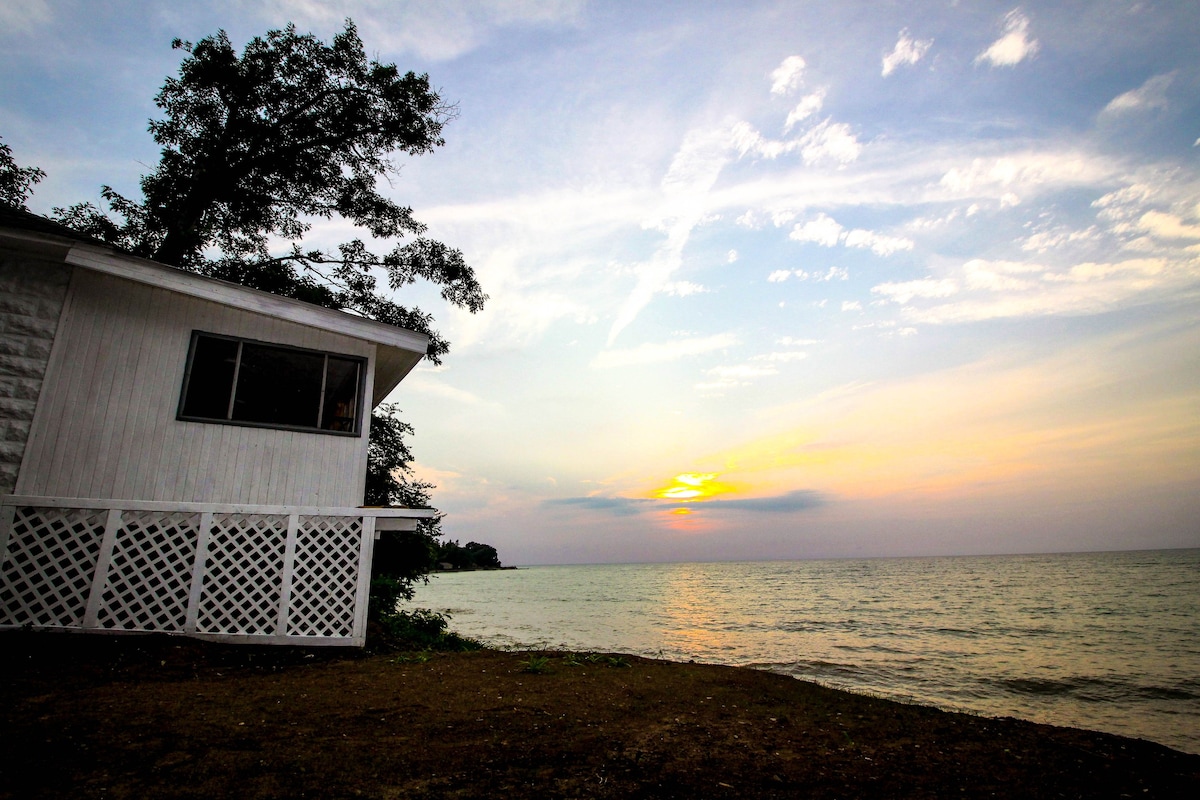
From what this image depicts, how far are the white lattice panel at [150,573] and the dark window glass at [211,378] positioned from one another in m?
1.56

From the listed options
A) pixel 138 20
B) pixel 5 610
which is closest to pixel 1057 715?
pixel 5 610

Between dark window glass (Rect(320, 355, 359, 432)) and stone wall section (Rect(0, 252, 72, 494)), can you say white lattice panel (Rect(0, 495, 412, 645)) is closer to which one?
stone wall section (Rect(0, 252, 72, 494))

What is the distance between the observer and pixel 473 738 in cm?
456

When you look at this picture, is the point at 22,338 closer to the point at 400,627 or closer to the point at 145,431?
the point at 145,431

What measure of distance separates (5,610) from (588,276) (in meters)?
16.4

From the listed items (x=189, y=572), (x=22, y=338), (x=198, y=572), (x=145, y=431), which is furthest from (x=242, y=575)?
(x=22, y=338)

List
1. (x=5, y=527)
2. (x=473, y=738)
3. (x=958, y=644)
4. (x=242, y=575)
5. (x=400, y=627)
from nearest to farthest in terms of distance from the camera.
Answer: (x=473, y=738), (x=5, y=527), (x=242, y=575), (x=400, y=627), (x=958, y=644)

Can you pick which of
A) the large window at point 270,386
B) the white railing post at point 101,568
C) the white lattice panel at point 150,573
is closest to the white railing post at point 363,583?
the large window at point 270,386

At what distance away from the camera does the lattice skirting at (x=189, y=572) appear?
7.00m

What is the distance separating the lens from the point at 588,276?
19688 mm

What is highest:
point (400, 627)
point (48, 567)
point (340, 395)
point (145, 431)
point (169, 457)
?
point (340, 395)

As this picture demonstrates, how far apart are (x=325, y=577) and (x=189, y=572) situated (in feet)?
5.76

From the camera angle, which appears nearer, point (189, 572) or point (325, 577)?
point (189, 572)

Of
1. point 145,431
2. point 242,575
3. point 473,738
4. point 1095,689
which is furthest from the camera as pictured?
point 1095,689
